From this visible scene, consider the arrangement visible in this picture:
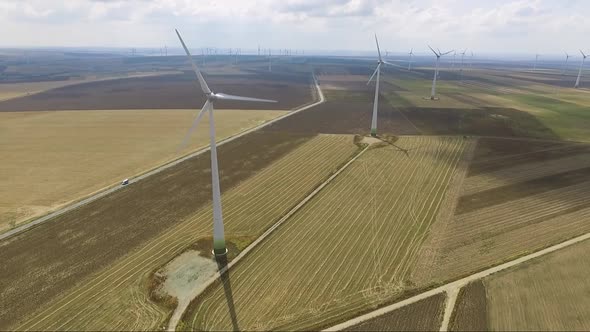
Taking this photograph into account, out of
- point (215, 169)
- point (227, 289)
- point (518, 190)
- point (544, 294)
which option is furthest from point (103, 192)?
point (518, 190)

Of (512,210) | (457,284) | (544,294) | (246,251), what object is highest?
(512,210)

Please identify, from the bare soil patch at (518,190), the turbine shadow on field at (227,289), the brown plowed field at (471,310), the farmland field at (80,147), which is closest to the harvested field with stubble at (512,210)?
the bare soil patch at (518,190)

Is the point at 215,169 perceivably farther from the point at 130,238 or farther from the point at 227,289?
the point at 130,238

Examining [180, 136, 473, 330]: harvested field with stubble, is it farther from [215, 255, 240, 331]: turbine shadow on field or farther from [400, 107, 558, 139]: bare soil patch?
[400, 107, 558, 139]: bare soil patch

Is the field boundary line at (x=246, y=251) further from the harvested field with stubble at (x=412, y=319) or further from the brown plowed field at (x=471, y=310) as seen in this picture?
the brown plowed field at (x=471, y=310)

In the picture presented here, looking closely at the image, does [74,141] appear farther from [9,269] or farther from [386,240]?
[386,240]

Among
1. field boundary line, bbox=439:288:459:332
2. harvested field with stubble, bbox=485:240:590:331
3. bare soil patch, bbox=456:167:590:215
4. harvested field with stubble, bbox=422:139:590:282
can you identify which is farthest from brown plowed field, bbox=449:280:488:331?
bare soil patch, bbox=456:167:590:215
